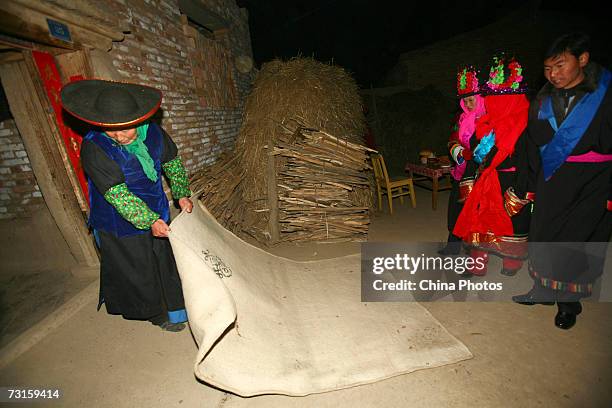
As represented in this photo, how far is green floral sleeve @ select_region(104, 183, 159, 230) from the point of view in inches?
77.5

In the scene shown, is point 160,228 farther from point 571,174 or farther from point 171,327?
point 571,174

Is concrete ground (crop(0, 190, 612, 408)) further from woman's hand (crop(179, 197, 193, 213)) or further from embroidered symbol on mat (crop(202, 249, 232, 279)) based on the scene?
woman's hand (crop(179, 197, 193, 213))

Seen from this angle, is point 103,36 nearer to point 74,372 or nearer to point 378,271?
point 74,372

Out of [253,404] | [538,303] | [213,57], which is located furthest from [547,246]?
[213,57]

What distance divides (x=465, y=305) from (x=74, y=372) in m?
3.38

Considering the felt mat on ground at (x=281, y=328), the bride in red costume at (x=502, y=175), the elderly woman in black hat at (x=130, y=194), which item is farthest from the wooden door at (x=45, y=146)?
the bride in red costume at (x=502, y=175)

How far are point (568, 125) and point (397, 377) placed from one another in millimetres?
2155

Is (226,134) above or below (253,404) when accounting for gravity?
above

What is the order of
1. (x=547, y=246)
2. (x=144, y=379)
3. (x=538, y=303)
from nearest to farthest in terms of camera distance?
(x=144, y=379)
(x=547, y=246)
(x=538, y=303)

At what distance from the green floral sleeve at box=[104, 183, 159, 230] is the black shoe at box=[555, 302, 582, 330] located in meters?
3.33

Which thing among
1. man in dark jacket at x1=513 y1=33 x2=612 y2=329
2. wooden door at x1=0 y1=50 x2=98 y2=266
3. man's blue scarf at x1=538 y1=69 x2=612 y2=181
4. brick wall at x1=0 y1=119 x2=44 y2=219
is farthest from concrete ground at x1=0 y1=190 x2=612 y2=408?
brick wall at x1=0 y1=119 x2=44 y2=219

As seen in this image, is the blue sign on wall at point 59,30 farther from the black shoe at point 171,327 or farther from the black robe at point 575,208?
the black robe at point 575,208

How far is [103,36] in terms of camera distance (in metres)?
2.98

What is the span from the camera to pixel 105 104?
1.87 metres
